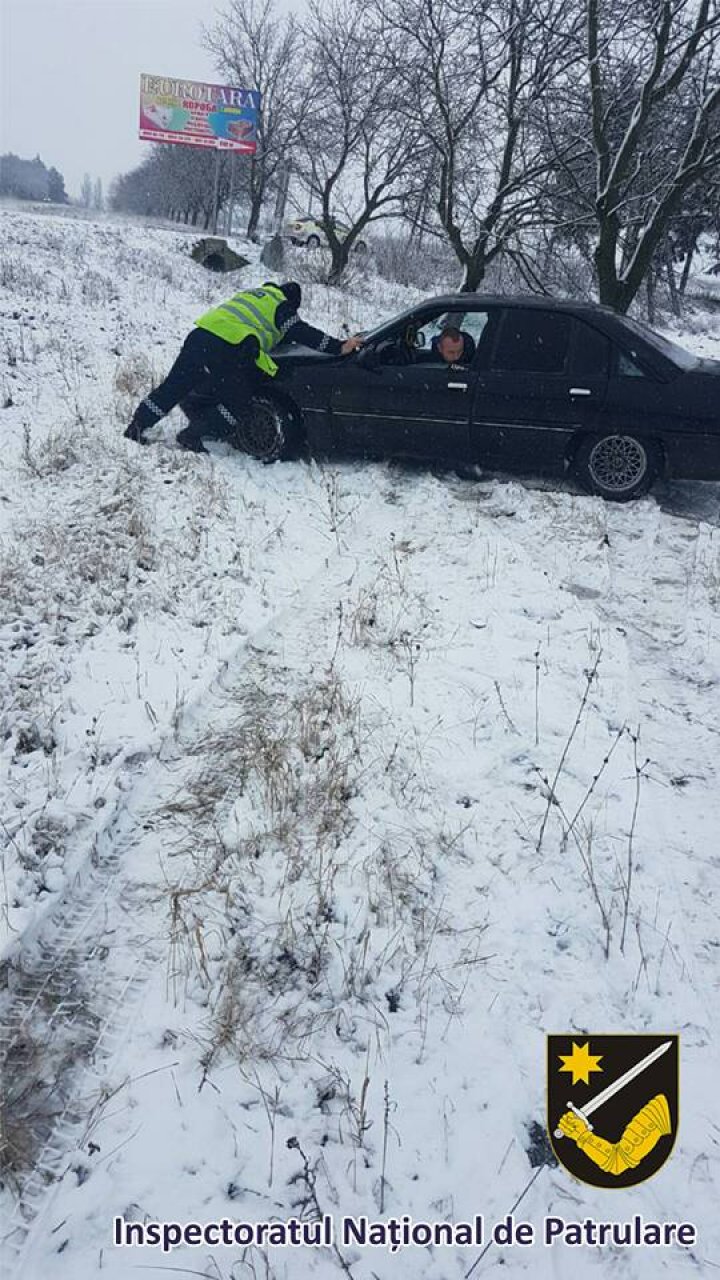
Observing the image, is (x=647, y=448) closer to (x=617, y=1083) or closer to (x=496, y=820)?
(x=496, y=820)

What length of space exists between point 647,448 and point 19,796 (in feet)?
17.7

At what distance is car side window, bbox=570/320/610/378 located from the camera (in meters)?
6.02

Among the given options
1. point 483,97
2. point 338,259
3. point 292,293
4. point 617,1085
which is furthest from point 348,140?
point 617,1085

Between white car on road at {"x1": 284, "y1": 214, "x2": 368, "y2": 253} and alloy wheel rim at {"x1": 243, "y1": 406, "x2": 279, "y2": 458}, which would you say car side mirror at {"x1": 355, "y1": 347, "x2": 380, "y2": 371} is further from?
white car on road at {"x1": 284, "y1": 214, "x2": 368, "y2": 253}

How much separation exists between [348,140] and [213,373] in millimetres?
18325

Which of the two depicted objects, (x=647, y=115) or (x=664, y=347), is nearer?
(x=664, y=347)

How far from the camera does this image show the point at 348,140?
68.1ft

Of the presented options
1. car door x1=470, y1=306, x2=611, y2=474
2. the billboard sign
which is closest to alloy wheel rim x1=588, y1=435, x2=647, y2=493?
car door x1=470, y1=306, x2=611, y2=474

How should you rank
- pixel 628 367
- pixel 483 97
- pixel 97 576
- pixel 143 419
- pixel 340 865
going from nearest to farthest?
pixel 340 865, pixel 97 576, pixel 628 367, pixel 143 419, pixel 483 97

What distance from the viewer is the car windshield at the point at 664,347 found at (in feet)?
19.7

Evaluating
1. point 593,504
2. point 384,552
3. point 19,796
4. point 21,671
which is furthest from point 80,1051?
point 593,504

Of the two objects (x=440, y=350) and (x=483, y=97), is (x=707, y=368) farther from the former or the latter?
(x=483, y=97)

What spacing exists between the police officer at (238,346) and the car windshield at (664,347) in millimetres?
2328

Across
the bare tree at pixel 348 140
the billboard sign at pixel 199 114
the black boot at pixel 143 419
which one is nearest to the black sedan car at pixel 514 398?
the black boot at pixel 143 419
